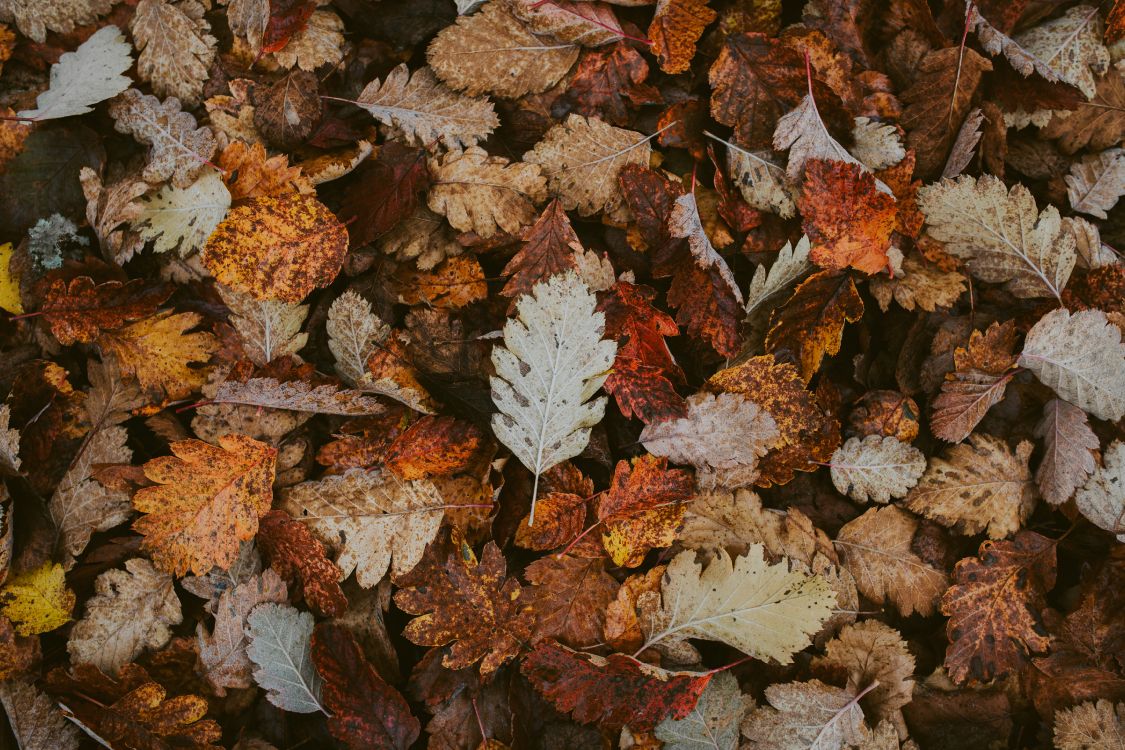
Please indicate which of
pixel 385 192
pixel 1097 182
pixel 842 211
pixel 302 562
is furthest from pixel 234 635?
pixel 1097 182

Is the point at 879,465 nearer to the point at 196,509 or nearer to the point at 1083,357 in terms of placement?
the point at 1083,357

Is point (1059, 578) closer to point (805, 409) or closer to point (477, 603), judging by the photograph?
point (805, 409)

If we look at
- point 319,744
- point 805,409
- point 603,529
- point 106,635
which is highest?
point 805,409

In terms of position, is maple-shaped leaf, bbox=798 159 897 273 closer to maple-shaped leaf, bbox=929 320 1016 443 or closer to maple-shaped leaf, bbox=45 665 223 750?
maple-shaped leaf, bbox=929 320 1016 443

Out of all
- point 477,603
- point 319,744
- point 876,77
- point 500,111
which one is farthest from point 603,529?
point 876,77

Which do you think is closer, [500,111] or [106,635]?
[106,635]

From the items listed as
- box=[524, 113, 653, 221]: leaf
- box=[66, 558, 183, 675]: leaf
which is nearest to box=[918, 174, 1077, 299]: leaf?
box=[524, 113, 653, 221]: leaf

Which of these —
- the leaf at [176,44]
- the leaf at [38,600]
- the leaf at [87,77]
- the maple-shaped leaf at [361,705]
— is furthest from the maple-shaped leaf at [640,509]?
the leaf at [87,77]
